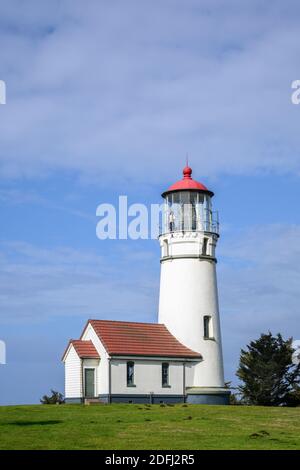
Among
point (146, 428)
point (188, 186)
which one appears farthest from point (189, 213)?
point (146, 428)

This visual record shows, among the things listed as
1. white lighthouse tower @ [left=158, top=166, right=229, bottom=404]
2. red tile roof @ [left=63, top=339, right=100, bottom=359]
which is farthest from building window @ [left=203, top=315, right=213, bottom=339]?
red tile roof @ [left=63, top=339, right=100, bottom=359]

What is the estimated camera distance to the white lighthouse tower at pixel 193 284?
47.5 m

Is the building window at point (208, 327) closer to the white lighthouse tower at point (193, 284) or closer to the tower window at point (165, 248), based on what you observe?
the white lighthouse tower at point (193, 284)

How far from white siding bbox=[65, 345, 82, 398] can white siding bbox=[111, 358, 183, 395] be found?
2168mm

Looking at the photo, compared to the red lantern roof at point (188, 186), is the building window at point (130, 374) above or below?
below

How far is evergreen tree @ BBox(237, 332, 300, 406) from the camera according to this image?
1993 inches

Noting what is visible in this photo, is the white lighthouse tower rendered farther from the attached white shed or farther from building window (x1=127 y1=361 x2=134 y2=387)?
building window (x1=127 y1=361 x2=134 y2=387)

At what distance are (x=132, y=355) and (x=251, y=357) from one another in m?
10.6

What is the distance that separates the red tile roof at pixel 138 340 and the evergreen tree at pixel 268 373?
570 cm

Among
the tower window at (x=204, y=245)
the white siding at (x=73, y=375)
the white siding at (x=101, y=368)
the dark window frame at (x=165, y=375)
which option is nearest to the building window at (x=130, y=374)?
the white siding at (x=101, y=368)

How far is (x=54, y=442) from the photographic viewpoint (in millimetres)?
23516

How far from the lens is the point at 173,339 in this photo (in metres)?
47.5
